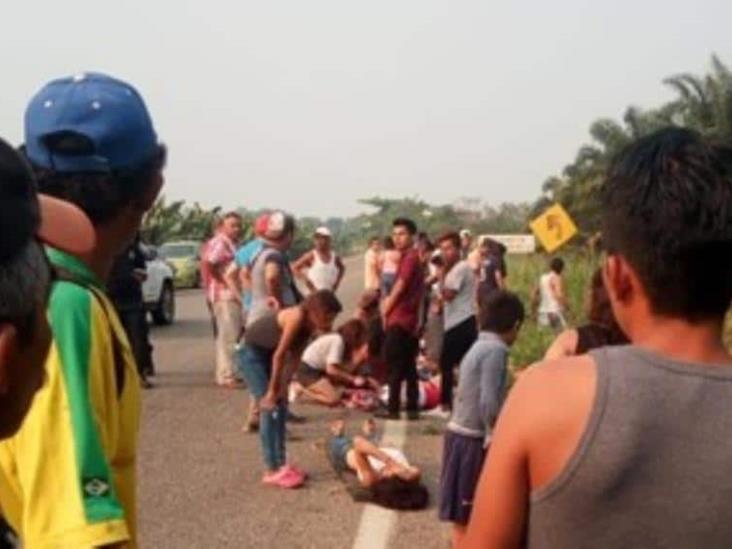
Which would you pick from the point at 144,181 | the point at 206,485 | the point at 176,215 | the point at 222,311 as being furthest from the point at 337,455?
the point at 176,215

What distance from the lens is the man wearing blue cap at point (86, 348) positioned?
1886 mm

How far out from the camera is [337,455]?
9016 millimetres

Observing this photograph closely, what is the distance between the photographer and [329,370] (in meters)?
13.0

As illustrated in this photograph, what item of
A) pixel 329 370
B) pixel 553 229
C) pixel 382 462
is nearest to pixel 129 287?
pixel 329 370

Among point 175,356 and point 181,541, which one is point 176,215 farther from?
point 181,541

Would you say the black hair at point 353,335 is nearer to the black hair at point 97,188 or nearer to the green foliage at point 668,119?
the black hair at point 97,188

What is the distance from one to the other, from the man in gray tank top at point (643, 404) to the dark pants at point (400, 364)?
9.59 metres

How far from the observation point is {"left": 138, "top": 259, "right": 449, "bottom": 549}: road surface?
24.5 feet

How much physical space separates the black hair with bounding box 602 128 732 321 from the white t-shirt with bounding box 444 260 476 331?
31.7 ft

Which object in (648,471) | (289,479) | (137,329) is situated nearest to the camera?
(648,471)

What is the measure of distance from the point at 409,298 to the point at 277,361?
11.2ft

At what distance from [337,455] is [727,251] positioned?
7.02 m

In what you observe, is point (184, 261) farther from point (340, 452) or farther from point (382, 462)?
point (382, 462)

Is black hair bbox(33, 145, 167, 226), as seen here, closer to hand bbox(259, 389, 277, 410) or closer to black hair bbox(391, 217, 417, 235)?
hand bbox(259, 389, 277, 410)
